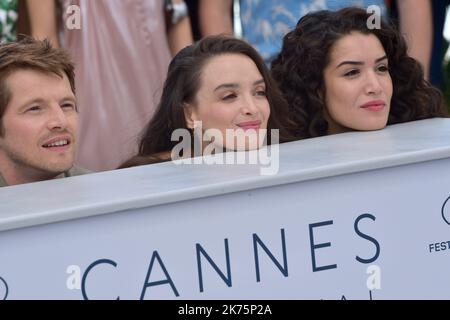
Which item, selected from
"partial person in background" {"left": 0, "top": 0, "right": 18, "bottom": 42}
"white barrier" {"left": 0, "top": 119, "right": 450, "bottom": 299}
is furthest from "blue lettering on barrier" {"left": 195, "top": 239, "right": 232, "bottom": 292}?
"partial person in background" {"left": 0, "top": 0, "right": 18, "bottom": 42}

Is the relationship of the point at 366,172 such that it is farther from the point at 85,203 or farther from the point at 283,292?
the point at 85,203

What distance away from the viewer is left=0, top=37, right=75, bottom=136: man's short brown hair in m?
2.74

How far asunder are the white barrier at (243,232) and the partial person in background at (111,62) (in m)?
1.09

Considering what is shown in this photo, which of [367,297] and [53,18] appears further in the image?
[53,18]

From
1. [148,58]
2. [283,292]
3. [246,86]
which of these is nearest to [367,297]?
[283,292]

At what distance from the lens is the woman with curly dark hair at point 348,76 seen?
122 inches

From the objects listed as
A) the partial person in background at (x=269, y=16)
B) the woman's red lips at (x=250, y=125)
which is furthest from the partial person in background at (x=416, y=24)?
the woman's red lips at (x=250, y=125)

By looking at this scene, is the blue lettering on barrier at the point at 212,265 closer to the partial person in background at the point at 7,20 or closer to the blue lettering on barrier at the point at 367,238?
the blue lettering on barrier at the point at 367,238

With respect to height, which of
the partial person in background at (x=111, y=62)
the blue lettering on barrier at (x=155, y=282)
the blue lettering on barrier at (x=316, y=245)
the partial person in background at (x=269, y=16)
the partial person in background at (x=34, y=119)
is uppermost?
the partial person in background at (x=269, y=16)

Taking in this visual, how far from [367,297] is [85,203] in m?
0.60

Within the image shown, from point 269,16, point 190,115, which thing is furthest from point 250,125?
point 269,16

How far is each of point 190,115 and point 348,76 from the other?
1.70 feet

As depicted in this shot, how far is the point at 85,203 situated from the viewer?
1892 mm

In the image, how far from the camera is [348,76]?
10.3 ft
